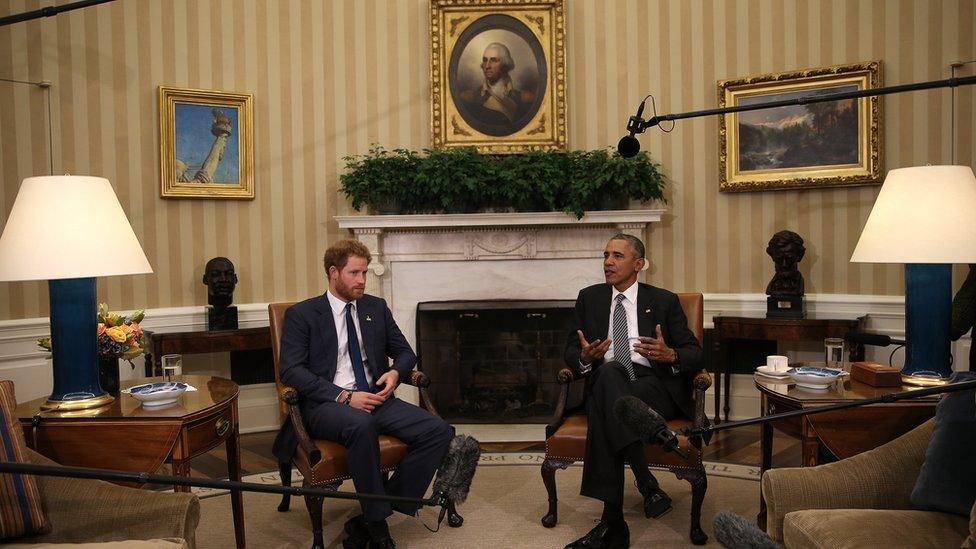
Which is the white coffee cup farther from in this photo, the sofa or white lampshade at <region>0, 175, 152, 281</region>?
white lampshade at <region>0, 175, 152, 281</region>

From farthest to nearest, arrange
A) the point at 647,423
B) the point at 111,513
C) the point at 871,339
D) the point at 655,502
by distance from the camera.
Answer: the point at 871,339 < the point at 655,502 < the point at 111,513 < the point at 647,423

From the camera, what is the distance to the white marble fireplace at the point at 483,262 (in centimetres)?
573

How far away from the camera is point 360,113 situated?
5941 millimetres

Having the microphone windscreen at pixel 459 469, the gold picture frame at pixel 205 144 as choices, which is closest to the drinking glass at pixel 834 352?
the microphone windscreen at pixel 459 469

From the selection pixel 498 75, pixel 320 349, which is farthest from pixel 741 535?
pixel 498 75

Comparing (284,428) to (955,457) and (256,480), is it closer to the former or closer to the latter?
(256,480)

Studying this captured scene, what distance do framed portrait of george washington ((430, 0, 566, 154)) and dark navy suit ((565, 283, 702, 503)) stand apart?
228 centimetres

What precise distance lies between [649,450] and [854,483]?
1049mm

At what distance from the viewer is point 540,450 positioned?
5047mm

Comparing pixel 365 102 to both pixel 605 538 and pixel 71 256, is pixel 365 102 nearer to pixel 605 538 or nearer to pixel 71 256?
pixel 71 256

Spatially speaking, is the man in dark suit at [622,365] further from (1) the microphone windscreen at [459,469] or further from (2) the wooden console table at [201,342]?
(2) the wooden console table at [201,342]

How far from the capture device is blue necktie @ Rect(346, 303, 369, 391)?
370 centimetres

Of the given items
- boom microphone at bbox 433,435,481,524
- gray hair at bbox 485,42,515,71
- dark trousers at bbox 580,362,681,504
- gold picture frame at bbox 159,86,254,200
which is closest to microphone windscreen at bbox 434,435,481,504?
boom microphone at bbox 433,435,481,524

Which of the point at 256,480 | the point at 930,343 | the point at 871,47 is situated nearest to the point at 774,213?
the point at 871,47
